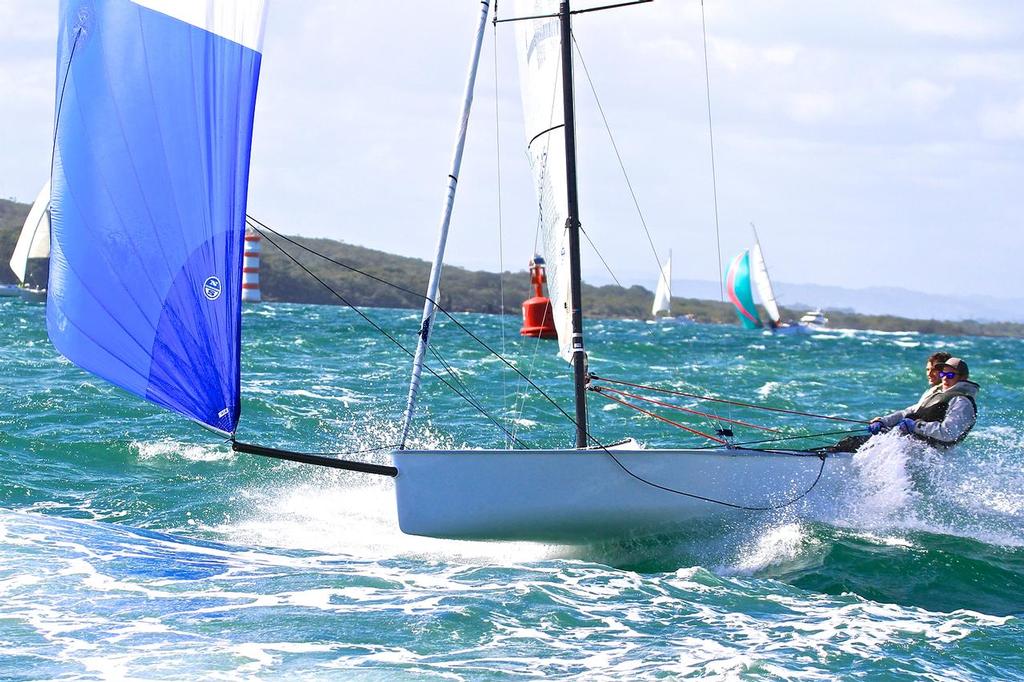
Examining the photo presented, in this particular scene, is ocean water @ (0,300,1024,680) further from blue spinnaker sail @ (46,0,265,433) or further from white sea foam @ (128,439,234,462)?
blue spinnaker sail @ (46,0,265,433)

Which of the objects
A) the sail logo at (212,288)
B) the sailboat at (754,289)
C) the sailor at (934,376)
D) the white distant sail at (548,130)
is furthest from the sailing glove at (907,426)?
the sailboat at (754,289)

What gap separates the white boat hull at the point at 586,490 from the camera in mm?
8180

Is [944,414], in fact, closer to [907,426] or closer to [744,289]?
[907,426]

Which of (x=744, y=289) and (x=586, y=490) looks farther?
(x=744, y=289)

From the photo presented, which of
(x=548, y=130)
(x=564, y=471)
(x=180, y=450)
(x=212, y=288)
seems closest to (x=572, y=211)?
(x=548, y=130)

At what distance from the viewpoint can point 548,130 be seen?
959 cm

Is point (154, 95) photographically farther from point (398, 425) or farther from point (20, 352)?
point (20, 352)

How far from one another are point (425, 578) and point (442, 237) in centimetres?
229

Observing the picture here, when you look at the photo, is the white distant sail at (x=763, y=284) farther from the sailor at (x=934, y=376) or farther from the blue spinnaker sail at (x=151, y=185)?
the blue spinnaker sail at (x=151, y=185)

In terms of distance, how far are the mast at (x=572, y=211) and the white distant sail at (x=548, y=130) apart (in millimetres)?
98

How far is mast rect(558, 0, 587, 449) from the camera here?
9266mm

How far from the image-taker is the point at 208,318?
6965 mm

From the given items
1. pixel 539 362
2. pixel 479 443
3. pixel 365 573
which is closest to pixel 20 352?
pixel 539 362

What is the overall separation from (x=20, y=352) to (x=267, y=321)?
20.1 m
